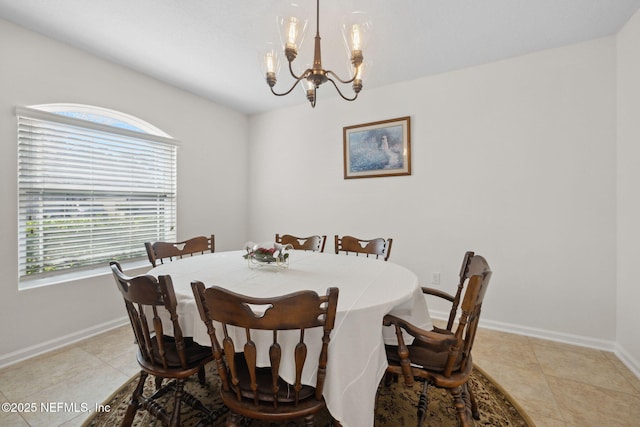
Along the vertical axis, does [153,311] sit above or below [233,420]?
above

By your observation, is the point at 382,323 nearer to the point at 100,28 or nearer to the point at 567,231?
the point at 567,231

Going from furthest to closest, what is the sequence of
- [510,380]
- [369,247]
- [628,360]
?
[369,247]
[628,360]
[510,380]

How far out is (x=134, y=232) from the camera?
9.39 ft

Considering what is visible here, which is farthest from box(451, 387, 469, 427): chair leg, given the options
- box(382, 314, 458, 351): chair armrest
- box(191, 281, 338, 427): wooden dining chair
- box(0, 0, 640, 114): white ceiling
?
box(0, 0, 640, 114): white ceiling

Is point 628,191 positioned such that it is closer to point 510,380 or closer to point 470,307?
point 510,380

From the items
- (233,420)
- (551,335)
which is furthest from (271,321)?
(551,335)

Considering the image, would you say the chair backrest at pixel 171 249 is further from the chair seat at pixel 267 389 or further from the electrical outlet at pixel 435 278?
the electrical outlet at pixel 435 278

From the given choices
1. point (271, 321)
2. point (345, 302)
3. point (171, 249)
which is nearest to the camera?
point (271, 321)

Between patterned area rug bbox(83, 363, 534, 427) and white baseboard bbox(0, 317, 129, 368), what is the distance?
0.95 metres

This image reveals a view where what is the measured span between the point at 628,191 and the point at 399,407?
2261 millimetres

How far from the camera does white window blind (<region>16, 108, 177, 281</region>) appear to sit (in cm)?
218

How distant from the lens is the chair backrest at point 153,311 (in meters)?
1.13

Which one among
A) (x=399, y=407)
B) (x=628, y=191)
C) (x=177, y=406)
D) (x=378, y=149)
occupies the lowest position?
(x=399, y=407)

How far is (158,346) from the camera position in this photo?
1.23 meters
